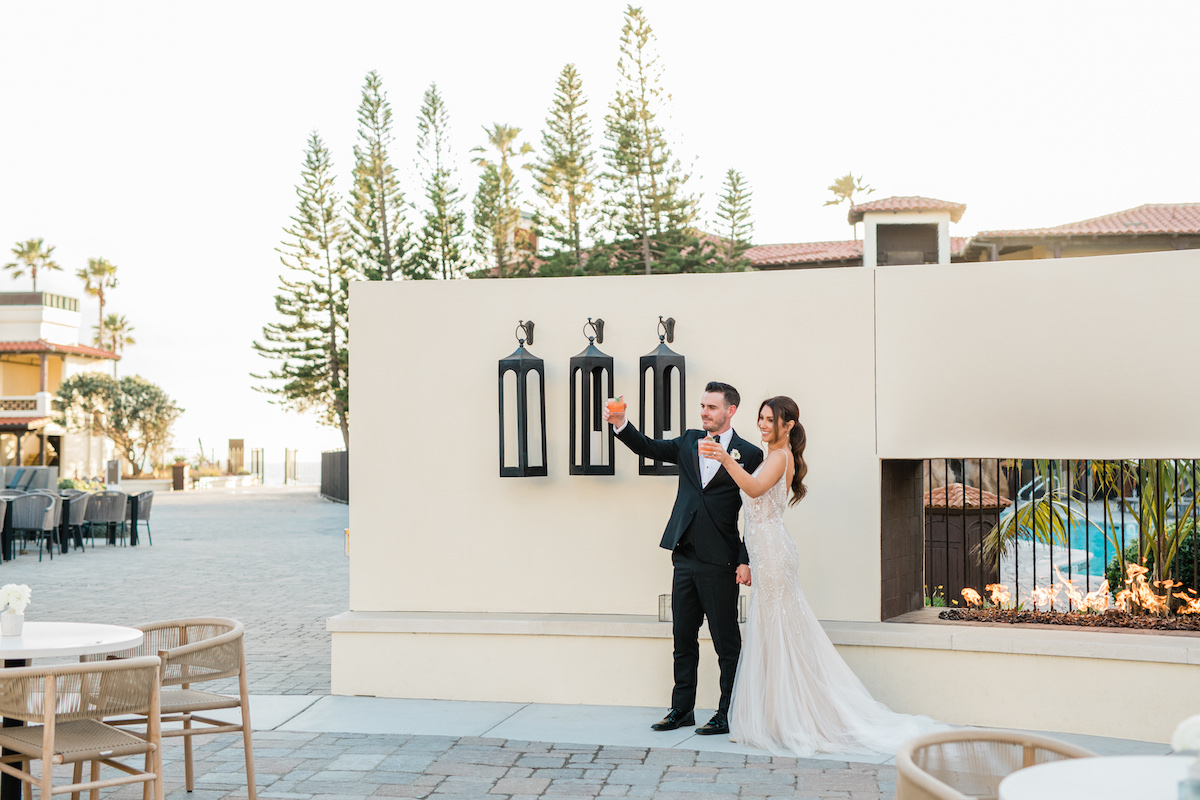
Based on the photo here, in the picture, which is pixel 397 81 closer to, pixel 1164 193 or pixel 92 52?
pixel 92 52

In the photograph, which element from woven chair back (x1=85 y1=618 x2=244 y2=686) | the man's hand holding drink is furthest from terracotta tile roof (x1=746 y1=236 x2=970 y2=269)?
woven chair back (x1=85 y1=618 x2=244 y2=686)

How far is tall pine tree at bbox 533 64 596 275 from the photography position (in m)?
27.0

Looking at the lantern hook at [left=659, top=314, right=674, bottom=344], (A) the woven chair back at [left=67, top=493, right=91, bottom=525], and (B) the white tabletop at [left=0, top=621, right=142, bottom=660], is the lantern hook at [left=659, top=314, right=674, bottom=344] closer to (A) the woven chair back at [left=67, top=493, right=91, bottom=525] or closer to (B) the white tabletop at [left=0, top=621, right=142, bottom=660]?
(B) the white tabletop at [left=0, top=621, right=142, bottom=660]

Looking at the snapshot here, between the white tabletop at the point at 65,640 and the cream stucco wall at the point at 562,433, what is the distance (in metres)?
1.97

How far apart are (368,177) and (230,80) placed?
17.3 m

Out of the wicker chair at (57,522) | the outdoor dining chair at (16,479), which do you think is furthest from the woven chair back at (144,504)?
the outdoor dining chair at (16,479)

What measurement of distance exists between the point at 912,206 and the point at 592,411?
23511mm

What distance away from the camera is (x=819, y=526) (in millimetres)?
5336

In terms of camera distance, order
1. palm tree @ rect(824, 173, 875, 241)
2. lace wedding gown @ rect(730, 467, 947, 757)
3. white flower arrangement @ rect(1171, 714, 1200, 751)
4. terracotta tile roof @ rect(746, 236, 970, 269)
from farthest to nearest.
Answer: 1. palm tree @ rect(824, 173, 875, 241)
2. terracotta tile roof @ rect(746, 236, 970, 269)
3. lace wedding gown @ rect(730, 467, 947, 757)
4. white flower arrangement @ rect(1171, 714, 1200, 751)

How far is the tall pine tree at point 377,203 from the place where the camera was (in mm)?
27969

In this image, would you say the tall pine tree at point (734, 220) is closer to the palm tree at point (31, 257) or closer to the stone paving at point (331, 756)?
the stone paving at point (331, 756)

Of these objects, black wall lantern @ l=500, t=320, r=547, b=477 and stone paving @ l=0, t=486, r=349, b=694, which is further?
stone paving @ l=0, t=486, r=349, b=694

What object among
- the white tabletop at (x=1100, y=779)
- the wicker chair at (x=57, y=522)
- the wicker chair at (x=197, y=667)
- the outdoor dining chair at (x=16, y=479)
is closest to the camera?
the white tabletop at (x=1100, y=779)

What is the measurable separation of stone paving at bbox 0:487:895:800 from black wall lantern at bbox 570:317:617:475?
4.84ft
